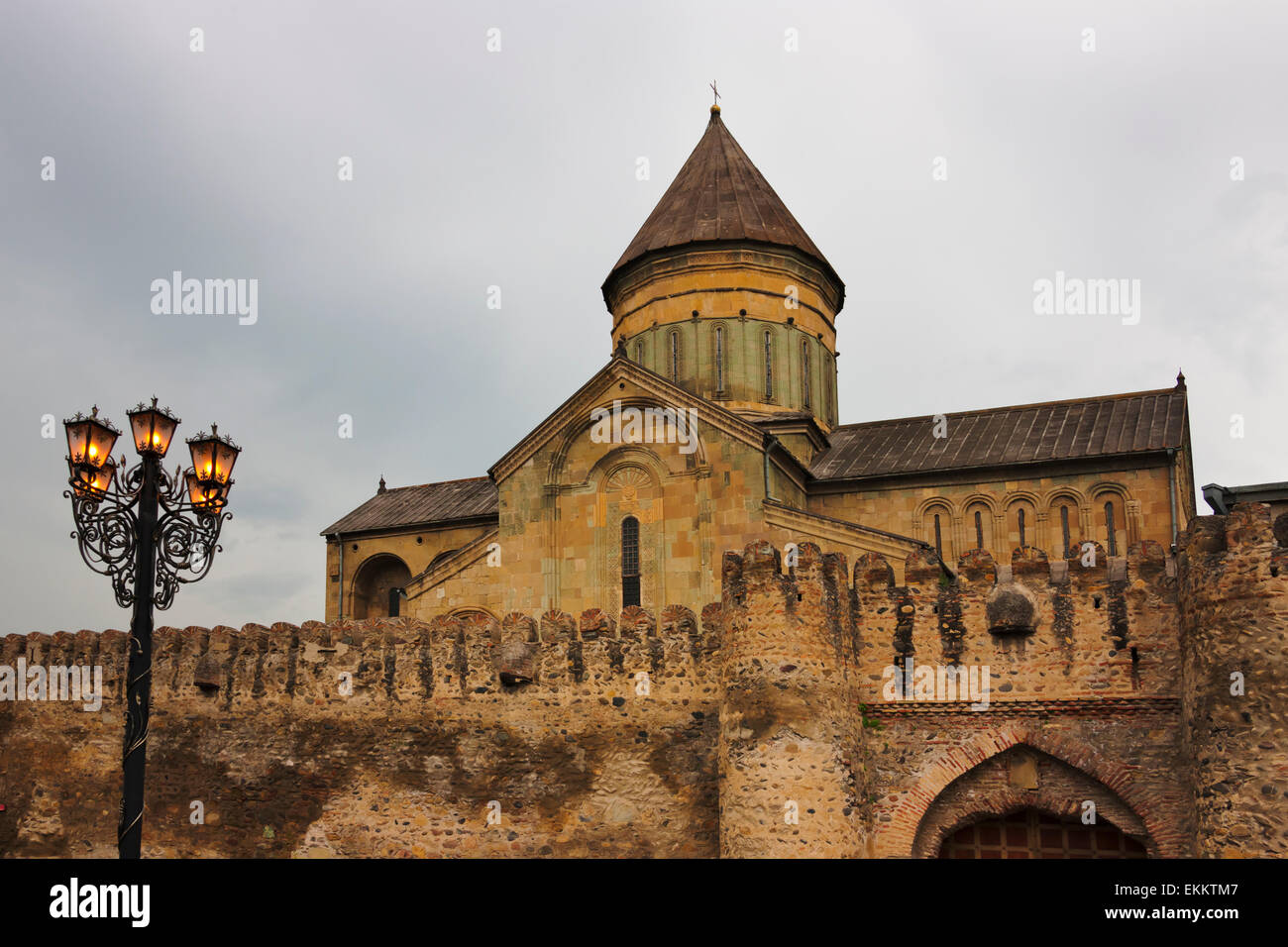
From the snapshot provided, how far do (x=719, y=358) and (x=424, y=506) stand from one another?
8.54 metres

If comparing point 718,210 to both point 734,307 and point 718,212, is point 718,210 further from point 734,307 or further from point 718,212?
point 734,307

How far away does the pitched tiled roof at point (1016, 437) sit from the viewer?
23859 mm

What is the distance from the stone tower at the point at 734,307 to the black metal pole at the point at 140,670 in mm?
18471

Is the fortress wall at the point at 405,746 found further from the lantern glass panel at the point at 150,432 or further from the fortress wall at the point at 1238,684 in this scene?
the lantern glass panel at the point at 150,432

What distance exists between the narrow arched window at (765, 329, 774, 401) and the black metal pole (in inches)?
761

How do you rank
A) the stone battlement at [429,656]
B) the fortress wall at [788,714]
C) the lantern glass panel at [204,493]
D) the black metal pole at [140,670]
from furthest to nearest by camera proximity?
1. the stone battlement at [429,656]
2. the fortress wall at [788,714]
3. the lantern glass panel at [204,493]
4. the black metal pole at [140,670]

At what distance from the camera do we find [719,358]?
28.1 m

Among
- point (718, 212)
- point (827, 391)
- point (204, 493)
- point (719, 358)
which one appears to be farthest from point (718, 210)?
point (204, 493)

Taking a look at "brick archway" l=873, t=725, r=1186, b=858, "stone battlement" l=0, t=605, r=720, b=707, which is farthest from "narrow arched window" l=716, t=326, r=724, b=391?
"brick archway" l=873, t=725, r=1186, b=858

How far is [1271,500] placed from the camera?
17578mm

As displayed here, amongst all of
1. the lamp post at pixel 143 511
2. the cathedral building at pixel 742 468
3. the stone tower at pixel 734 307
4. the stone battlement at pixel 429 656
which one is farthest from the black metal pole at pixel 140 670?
the stone tower at pixel 734 307

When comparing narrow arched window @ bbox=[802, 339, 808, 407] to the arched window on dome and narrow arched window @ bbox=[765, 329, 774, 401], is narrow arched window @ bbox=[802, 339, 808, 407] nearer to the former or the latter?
narrow arched window @ bbox=[765, 329, 774, 401]

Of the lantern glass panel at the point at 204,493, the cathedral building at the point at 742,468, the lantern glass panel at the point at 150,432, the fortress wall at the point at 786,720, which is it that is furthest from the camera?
the cathedral building at the point at 742,468
